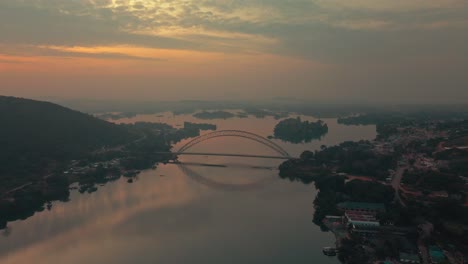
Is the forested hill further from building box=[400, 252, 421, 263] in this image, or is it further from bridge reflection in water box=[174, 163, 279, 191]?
building box=[400, 252, 421, 263]

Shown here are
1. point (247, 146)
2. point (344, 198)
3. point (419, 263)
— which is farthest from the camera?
point (247, 146)

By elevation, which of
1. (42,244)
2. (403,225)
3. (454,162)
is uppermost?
(454,162)

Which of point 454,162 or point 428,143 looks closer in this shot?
point 454,162

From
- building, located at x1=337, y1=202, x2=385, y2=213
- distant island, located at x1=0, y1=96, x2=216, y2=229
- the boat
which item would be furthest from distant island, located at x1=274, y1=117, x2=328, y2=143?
the boat

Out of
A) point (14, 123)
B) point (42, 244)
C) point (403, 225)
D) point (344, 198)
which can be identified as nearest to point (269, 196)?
point (344, 198)

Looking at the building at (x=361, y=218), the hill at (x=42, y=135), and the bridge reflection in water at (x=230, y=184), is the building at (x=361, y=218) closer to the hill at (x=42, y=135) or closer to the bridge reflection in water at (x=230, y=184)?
the bridge reflection in water at (x=230, y=184)

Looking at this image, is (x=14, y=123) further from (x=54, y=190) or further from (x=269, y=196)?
(x=269, y=196)

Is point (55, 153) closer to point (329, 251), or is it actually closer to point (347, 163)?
point (347, 163)
